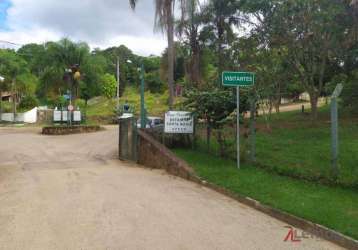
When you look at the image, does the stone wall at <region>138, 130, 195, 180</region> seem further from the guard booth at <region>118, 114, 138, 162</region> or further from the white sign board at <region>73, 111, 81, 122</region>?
the white sign board at <region>73, 111, 81, 122</region>

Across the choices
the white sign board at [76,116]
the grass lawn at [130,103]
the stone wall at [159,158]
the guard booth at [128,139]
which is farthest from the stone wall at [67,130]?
the stone wall at [159,158]

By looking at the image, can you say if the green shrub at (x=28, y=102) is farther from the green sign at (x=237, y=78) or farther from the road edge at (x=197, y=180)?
the green sign at (x=237, y=78)

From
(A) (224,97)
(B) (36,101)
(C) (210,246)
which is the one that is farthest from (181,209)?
(B) (36,101)

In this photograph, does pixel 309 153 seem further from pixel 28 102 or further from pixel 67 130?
pixel 28 102

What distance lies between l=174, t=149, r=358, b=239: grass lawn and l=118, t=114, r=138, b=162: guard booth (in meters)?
6.20

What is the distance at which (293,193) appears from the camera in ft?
31.8

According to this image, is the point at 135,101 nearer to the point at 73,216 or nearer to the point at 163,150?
the point at 163,150

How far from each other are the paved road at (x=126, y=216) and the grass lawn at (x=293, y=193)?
0.42 meters

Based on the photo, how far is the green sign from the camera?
12828 mm

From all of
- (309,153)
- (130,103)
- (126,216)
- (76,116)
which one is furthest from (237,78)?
(130,103)

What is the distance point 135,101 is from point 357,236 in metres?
64.5

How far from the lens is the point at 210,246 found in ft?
21.6

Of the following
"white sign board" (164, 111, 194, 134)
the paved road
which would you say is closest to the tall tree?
"white sign board" (164, 111, 194, 134)

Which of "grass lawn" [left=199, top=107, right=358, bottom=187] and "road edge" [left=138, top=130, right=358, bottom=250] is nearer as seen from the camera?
"road edge" [left=138, top=130, right=358, bottom=250]
